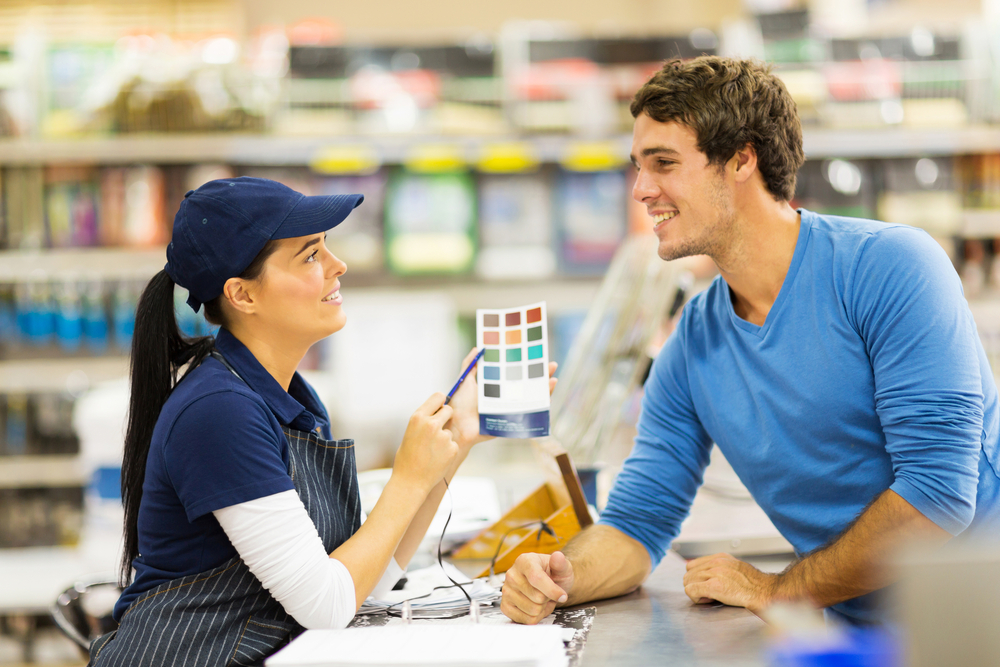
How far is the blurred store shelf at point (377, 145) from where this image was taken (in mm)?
3625

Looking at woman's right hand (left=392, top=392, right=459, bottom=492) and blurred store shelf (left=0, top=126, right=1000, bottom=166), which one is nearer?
woman's right hand (left=392, top=392, right=459, bottom=492)

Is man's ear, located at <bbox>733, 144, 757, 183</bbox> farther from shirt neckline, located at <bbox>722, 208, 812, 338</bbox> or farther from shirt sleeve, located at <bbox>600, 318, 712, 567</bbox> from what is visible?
shirt sleeve, located at <bbox>600, 318, 712, 567</bbox>

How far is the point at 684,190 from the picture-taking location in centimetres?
161

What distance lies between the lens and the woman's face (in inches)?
55.2

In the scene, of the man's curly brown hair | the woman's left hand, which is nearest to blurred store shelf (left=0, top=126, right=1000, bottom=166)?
the man's curly brown hair

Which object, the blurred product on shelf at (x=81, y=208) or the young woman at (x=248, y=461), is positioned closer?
the young woman at (x=248, y=461)

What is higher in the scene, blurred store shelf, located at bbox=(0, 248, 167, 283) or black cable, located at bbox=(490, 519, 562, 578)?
blurred store shelf, located at bbox=(0, 248, 167, 283)

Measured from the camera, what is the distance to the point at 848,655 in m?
0.65

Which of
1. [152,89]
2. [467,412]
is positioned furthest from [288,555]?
[152,89]

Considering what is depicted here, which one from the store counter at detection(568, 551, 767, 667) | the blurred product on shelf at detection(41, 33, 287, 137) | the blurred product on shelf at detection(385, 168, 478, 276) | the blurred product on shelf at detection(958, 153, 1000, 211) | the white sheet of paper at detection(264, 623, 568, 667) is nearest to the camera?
the white sheet of paper at detection(264, 623, 568, 667)

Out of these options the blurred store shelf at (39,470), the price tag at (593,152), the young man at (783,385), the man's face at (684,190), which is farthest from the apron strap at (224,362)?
the blurred store shelf at (39,470)

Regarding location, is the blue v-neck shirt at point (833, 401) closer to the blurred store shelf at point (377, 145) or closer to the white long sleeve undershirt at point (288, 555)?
the white long sleeve undershirt at point (288, 555)

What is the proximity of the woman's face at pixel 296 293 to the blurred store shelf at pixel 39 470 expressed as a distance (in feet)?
9.03

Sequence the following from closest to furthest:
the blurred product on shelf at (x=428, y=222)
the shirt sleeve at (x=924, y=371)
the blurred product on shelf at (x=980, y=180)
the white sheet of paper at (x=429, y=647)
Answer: the white sheet of paper at (x=429, y=647) < the shirt sleeve at (x=924, y=371) < the blurred product on shelf at (x=980, y=180) < the blurred product on shelf at (x=428, y=222)
